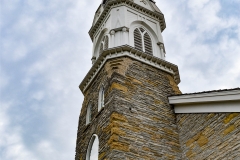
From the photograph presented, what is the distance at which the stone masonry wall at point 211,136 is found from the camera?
855 cm

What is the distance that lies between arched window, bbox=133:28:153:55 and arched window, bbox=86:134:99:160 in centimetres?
542

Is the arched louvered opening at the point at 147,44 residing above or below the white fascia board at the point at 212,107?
above

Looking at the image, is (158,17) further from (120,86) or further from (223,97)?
(223,97)

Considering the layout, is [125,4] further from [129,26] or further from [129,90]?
[129,90]

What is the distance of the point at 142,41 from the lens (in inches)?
610

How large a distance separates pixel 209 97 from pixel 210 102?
7.5 inches

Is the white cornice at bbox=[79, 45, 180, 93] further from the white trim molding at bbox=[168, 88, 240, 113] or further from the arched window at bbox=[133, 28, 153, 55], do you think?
the white trim molding at bbox=[168, 88, 240, 113]

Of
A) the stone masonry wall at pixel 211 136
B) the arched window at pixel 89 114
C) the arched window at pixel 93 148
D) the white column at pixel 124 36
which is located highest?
the white column at pixel 124 36

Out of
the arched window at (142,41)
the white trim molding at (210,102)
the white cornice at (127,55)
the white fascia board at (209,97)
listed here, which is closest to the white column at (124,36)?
the arched window at (142,41)

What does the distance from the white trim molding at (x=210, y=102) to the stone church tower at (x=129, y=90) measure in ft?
3.11

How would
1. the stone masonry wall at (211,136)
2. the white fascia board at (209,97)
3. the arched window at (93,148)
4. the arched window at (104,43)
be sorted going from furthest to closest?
1. the arched window at (104,43)
2. the arched window at (93,148)
3. the white fascia board at (209,97)
4. the stone masonry wall at (211,136)

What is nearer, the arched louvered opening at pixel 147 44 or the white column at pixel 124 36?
the white column at pixel 124 36

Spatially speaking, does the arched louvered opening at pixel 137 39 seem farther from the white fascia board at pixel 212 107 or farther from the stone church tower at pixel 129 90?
the white fascia board at pixel 212 107

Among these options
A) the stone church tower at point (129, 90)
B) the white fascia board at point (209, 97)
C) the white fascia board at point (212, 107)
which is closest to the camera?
the white fascia board at point (209, 97)
